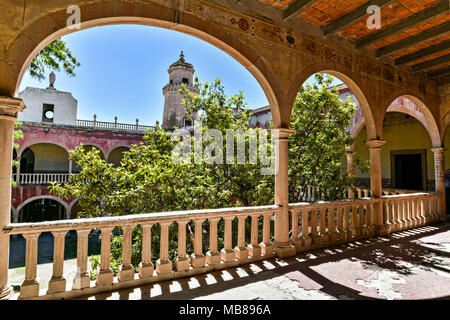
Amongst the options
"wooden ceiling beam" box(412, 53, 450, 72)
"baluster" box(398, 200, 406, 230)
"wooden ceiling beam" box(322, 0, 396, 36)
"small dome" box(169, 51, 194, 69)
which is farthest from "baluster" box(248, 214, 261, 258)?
"small dome" box(169, 51, 194, 69)

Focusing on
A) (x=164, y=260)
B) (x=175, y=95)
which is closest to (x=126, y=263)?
(x=164, y=260)

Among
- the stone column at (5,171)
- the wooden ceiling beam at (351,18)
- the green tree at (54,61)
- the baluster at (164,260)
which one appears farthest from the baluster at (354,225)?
the green tree at (54,61)

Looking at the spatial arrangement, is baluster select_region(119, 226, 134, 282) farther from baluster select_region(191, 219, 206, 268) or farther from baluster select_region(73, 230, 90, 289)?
baluster select_region(191, 219, 206, 268)

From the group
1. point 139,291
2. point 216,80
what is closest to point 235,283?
point 139,291

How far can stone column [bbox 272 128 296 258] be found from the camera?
3.86 meters

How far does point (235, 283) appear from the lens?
9.48 feet

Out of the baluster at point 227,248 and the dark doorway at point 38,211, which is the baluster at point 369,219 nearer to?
the baluster at point 227,248

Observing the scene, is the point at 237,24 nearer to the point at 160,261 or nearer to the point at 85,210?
the point at 160,261

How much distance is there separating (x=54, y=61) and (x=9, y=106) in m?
3.12

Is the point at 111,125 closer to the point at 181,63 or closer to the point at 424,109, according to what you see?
the point at 181,63

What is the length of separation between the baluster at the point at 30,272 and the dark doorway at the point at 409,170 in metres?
13.0

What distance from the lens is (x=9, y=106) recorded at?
2.38 m

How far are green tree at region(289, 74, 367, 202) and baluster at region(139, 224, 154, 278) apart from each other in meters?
3.72
